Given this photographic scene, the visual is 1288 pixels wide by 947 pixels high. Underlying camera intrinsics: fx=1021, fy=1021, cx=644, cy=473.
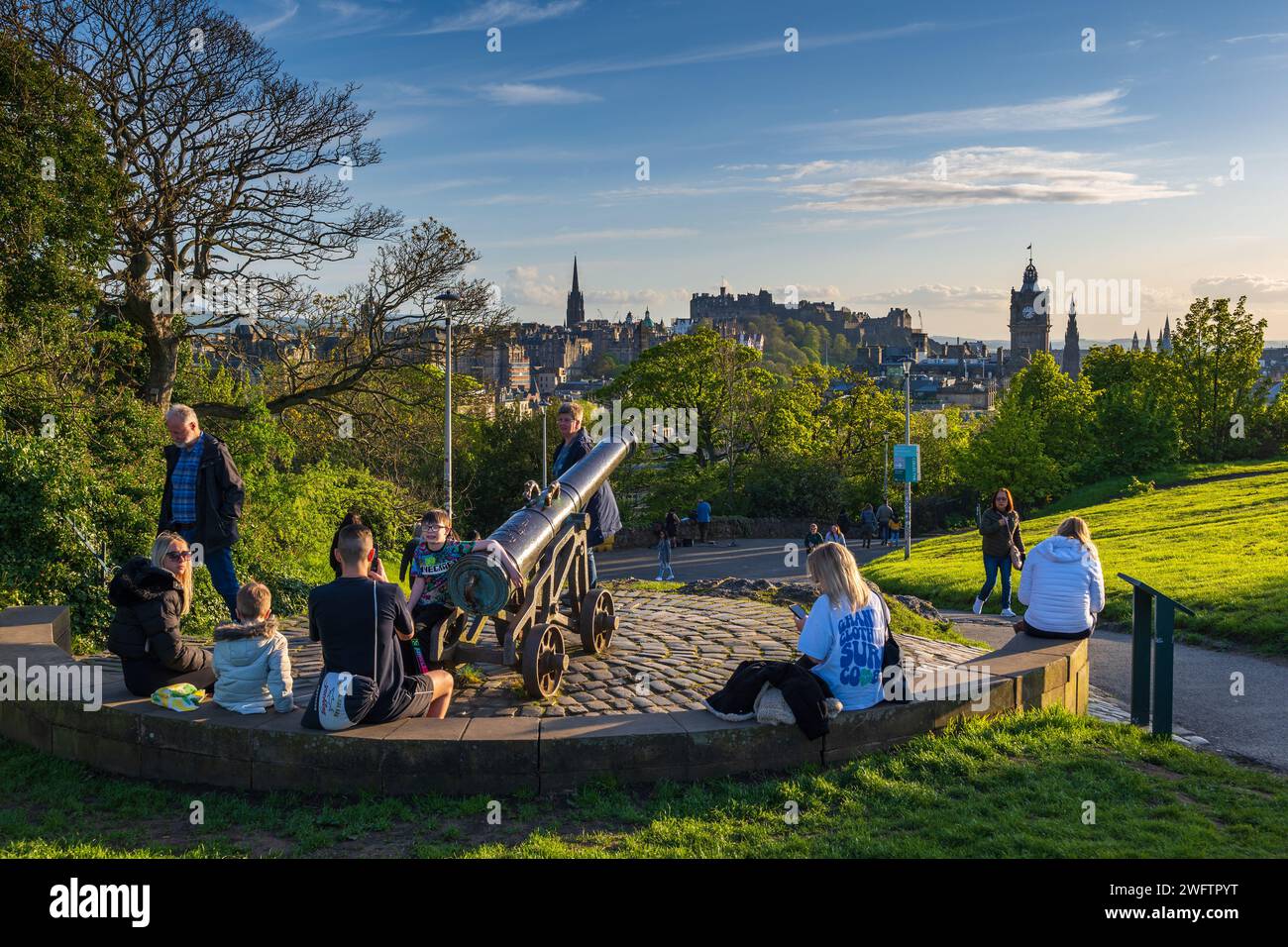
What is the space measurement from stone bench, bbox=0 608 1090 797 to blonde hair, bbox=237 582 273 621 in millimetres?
602

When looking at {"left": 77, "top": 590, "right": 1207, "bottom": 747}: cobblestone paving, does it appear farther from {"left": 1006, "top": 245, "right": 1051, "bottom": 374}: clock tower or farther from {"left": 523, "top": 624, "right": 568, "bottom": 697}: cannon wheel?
{"left": 1006, "top": 245, "right": 1051, "bottom": 374}: clock tower

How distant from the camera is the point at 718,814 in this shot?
17.9ft

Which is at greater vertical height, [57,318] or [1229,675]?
[57,318]

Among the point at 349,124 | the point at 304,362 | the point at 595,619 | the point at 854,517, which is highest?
the point at 349,124

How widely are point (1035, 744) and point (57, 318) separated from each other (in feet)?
42.7

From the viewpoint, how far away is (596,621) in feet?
28.6

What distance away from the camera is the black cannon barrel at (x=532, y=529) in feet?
22.8

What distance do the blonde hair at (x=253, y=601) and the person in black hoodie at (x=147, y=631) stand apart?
631 mm

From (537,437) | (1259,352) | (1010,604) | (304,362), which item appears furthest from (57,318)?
(1259,352)

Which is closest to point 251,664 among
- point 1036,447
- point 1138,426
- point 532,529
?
point 532,529

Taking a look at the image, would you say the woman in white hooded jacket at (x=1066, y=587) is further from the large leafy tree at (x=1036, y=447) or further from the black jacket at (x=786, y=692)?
the large leafy tree at (x=1036, y=447)

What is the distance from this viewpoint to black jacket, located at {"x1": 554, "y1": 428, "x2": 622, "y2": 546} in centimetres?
900

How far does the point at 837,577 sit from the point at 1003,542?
9.23 m
